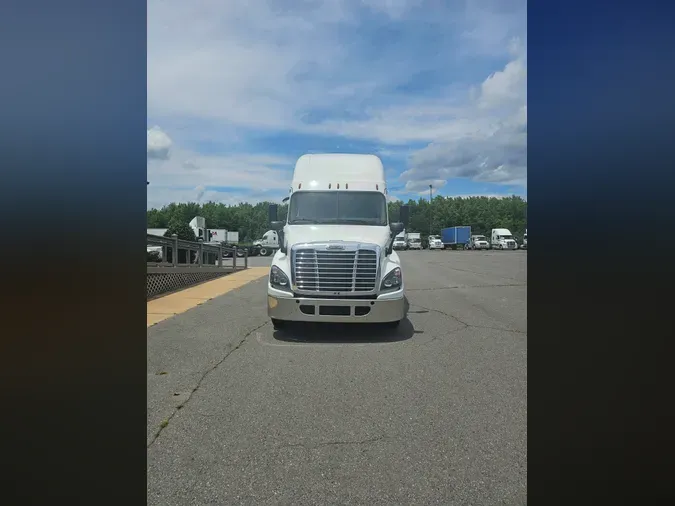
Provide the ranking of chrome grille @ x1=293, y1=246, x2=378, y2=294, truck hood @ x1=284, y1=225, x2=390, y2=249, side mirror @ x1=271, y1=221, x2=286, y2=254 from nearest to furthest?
chrome grille @ x1=293, y1=246, x2=378, y2=294 → truck hood @ x1=284, y1=225, x2=390, y2=249 → side mirror @ x1=271, y1=221, x2=286, y2=254

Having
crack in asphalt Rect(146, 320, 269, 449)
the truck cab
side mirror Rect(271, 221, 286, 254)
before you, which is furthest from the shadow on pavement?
the truck cab

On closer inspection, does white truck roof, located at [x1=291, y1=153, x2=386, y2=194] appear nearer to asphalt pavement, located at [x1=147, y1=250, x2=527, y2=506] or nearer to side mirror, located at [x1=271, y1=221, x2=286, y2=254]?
side mirror, located at [x1=271, y1=221, x2=286, y2=254]

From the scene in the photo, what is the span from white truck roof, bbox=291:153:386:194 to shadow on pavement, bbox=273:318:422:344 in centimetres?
245

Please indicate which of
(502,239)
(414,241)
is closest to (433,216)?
(414,241)

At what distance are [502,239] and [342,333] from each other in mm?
53534

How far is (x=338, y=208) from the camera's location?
26.0ft

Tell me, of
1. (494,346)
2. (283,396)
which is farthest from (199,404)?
(494,346)

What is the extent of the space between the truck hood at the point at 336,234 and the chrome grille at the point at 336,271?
0.29 meters

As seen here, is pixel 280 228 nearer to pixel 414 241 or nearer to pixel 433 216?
pixel 414 241

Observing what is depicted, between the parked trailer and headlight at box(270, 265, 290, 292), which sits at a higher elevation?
the parked trailer

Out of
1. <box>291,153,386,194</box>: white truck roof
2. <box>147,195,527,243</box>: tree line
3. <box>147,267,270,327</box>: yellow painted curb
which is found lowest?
<box>147,267,270,327</box>: yellow painted curb

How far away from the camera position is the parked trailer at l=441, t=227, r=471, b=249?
60.7m
